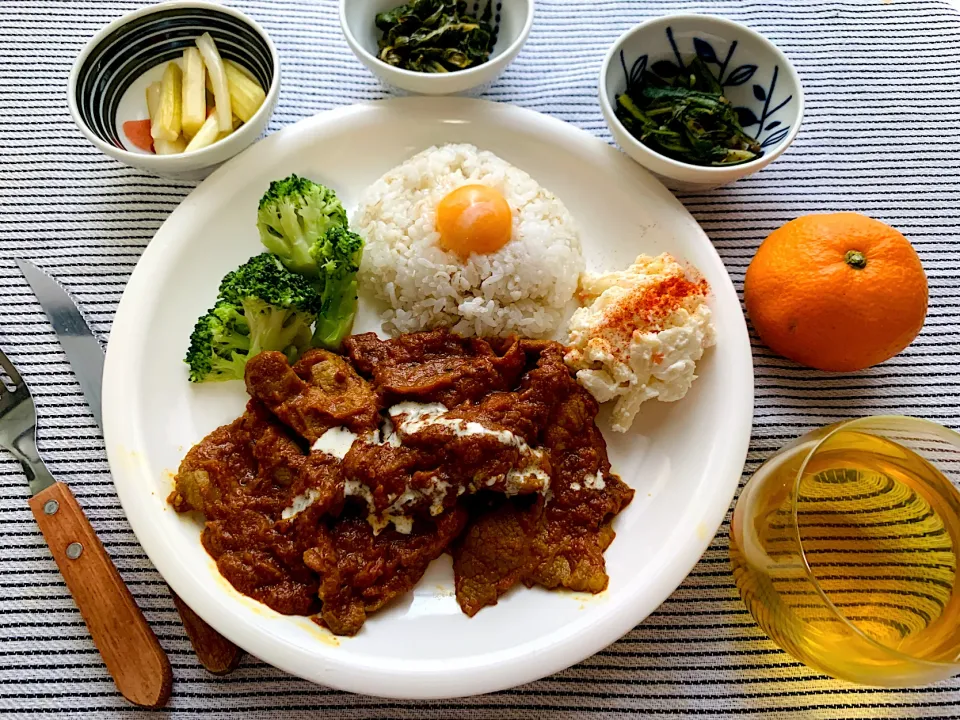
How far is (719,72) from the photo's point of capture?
11.5ft

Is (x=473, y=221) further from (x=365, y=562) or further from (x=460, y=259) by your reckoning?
(x=365, y=562)

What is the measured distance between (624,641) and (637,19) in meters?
3.30

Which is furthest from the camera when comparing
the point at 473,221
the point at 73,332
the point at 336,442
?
the point at 73,332

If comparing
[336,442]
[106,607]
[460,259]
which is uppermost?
[460,259]

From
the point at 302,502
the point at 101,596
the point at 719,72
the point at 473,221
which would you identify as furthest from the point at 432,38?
the point at 101,596

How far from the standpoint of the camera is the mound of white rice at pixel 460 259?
3.18 metres

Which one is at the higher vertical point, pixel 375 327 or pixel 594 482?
pixel 375 327

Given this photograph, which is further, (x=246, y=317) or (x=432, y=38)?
(x=432, y=38)

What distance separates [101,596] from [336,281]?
1582 millimetres

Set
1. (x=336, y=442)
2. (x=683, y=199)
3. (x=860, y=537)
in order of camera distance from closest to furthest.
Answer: (x=860, y=537)
(x=336, y=442)
(x=683, y=199)

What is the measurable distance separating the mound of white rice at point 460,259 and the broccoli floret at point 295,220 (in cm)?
24

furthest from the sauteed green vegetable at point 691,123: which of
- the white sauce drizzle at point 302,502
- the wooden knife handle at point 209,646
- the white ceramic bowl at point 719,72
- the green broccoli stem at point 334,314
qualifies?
the wooden knife handle at point 209,646

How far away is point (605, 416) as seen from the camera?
3119mm

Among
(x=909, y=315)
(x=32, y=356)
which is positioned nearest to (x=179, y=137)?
(x=32, y=356)
